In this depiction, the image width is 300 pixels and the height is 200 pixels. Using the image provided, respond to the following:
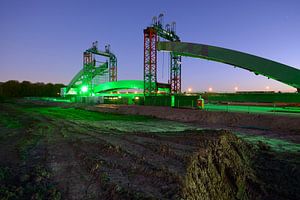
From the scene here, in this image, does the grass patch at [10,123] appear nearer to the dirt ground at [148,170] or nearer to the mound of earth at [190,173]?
the dirt ground at [148,170]

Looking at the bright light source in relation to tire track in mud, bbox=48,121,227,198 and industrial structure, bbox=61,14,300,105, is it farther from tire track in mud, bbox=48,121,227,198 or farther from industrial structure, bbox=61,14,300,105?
tire track in mud, bbox=48,121,227,198

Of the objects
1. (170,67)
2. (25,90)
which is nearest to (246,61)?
(170,67)

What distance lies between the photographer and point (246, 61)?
22.5 metres

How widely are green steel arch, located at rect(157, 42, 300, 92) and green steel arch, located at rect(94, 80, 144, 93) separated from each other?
23467 mm

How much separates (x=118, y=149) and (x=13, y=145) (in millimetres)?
4323

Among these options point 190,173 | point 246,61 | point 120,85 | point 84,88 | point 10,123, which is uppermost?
point 246,61

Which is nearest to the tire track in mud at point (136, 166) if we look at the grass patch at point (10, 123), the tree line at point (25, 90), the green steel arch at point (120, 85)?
the grass patch at point (10, 123)

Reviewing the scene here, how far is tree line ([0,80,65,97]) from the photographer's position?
11744cm

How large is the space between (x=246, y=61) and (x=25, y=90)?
5455 inches

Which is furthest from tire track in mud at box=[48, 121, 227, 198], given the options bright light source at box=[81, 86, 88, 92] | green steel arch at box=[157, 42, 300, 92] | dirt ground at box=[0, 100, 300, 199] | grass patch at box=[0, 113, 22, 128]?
bright light source at box=[81, 86, 88, 92]

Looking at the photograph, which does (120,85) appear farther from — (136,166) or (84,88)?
(136,166)

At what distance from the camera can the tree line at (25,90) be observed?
11744 cm

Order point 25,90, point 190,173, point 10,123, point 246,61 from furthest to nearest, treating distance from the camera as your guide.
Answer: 1. point 25,90
2. point 246,61
3. point 10,123
4. point 190,173

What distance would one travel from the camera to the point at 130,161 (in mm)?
5070
